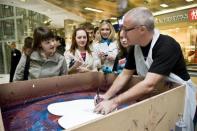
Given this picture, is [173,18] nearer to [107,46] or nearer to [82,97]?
[107,46]

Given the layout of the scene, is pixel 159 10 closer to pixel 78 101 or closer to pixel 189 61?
pixel 189 61

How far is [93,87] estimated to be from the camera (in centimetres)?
202

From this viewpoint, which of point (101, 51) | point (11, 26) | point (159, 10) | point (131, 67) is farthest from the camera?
point (11, 26)

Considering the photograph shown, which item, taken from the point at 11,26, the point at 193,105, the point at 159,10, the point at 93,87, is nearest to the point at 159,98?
the point at 193,105

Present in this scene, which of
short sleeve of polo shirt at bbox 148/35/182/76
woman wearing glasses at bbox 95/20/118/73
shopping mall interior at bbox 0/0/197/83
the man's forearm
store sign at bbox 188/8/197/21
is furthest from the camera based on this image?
shopping mall interior at bbox 0/0/197/83

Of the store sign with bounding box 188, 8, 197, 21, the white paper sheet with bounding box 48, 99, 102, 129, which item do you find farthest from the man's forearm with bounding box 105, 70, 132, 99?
the store sign with bounding box 188, 8, 197, 21

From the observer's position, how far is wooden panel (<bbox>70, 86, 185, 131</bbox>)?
2.61ft

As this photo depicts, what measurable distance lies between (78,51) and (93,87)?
22.8 inches

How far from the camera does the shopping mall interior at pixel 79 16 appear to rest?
6109 mm

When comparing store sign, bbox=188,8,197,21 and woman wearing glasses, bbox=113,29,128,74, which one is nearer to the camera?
woman wearing glasses, bbox=113,29,128,74

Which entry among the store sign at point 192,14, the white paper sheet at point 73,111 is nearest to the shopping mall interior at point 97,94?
the white paper sheet at point 73,111

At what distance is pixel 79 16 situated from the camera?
27.2 ft

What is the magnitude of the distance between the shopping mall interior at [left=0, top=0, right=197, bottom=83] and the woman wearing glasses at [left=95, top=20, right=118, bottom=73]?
2.89 metres

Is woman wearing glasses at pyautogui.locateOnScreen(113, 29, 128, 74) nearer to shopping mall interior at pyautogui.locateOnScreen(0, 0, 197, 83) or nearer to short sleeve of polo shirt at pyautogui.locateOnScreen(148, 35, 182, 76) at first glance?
short sleeve of polo shirt at pyautogui.locateOnScreen(148, 35, 182, 76)
